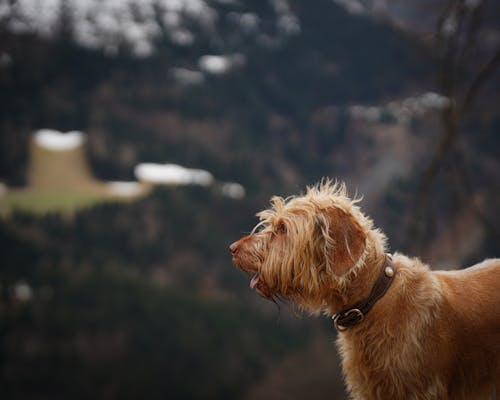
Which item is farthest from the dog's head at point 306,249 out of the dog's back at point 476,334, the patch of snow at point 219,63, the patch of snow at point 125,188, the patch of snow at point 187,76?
the patch of snow at point 187,76

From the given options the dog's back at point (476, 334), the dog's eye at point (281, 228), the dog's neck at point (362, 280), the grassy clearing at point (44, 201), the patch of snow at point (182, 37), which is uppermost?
the patch of snow at point (182, 37)

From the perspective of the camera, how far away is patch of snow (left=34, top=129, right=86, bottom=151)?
57250 millimetres

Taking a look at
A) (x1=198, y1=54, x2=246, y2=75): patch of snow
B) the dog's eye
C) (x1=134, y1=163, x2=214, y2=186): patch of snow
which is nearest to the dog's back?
the dog's eye

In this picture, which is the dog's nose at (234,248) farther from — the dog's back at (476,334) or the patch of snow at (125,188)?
the patch of snow at (125,188)

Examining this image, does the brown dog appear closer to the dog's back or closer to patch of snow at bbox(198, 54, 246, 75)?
the dog's back

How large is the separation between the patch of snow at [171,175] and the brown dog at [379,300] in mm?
58779

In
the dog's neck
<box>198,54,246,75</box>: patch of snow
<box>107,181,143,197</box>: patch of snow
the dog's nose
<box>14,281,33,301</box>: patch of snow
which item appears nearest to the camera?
the dog's neck

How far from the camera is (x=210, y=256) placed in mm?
59625

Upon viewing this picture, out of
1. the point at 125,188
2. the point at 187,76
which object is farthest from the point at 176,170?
the point at 187,76

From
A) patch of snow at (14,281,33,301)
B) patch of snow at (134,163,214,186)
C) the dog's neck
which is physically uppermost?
patch of snow at (134,163,214,186)

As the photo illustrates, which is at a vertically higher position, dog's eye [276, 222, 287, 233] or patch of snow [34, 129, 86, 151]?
patch of snow [34, 129, 86, 151]

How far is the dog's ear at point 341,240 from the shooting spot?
3.13 metres

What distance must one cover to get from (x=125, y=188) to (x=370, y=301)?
2261 inches

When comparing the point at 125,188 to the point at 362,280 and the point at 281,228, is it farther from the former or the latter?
the point at 362,280
